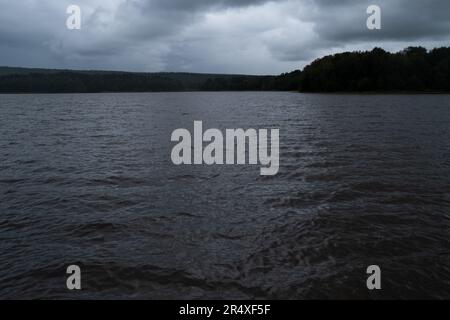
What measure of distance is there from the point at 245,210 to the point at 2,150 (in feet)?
67.3
